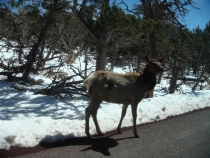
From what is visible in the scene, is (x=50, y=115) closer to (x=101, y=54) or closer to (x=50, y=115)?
(x=50, y=115)

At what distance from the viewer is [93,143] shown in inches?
215

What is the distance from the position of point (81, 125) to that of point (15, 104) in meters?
2.63

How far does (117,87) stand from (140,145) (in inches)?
62.0

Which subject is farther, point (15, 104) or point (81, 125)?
point (15, 104)

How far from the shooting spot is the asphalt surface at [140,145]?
15.6 feet

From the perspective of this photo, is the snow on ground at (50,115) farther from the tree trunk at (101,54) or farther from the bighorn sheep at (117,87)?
the tree trunk at (101,54)

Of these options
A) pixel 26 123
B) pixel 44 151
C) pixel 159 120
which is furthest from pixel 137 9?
pixel 44 151

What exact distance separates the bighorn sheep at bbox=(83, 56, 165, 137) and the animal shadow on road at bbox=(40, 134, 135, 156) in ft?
0.75

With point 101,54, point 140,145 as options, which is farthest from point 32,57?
point 140,145

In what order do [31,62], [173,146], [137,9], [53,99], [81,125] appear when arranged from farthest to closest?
[137,9] < [31,62] < [53,99] < [81,125] < [173,146]

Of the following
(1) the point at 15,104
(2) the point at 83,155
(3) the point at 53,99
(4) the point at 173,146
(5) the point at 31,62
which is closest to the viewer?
(2) the point at 83,155

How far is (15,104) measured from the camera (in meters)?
7.55

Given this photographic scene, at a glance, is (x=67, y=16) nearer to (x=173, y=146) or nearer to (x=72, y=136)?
(x=72, y=136)

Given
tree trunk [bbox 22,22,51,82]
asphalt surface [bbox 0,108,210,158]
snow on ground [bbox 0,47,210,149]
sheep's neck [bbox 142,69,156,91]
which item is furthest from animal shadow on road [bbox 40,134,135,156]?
tree trunk [bbox 22,22,51,82]
